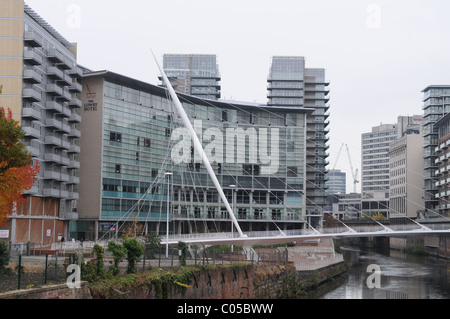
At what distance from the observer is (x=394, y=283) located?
64.4m

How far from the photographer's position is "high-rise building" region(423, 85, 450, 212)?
143 m

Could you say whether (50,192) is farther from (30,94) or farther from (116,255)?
(116,255)

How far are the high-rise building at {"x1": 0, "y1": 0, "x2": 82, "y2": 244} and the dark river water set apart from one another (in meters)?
38.5

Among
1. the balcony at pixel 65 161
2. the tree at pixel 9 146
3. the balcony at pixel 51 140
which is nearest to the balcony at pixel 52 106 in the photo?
the balcony at pixel 51 140

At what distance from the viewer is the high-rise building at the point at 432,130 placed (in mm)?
143375

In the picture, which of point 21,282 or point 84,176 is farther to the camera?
point 84,176

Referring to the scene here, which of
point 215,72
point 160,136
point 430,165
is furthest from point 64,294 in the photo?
point 215,72

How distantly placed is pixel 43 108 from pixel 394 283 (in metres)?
48.7

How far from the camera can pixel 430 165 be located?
145000mm

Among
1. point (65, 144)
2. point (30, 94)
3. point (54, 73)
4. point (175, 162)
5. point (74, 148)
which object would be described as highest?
point (54, 73)

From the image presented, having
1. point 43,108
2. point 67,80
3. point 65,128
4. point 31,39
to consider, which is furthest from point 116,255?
point 67,80

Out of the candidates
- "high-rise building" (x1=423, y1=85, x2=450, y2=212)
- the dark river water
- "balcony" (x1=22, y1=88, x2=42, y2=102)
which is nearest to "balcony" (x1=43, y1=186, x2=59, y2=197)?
"balcony" (x1=22, y1=88, x2=42, y2=102)
